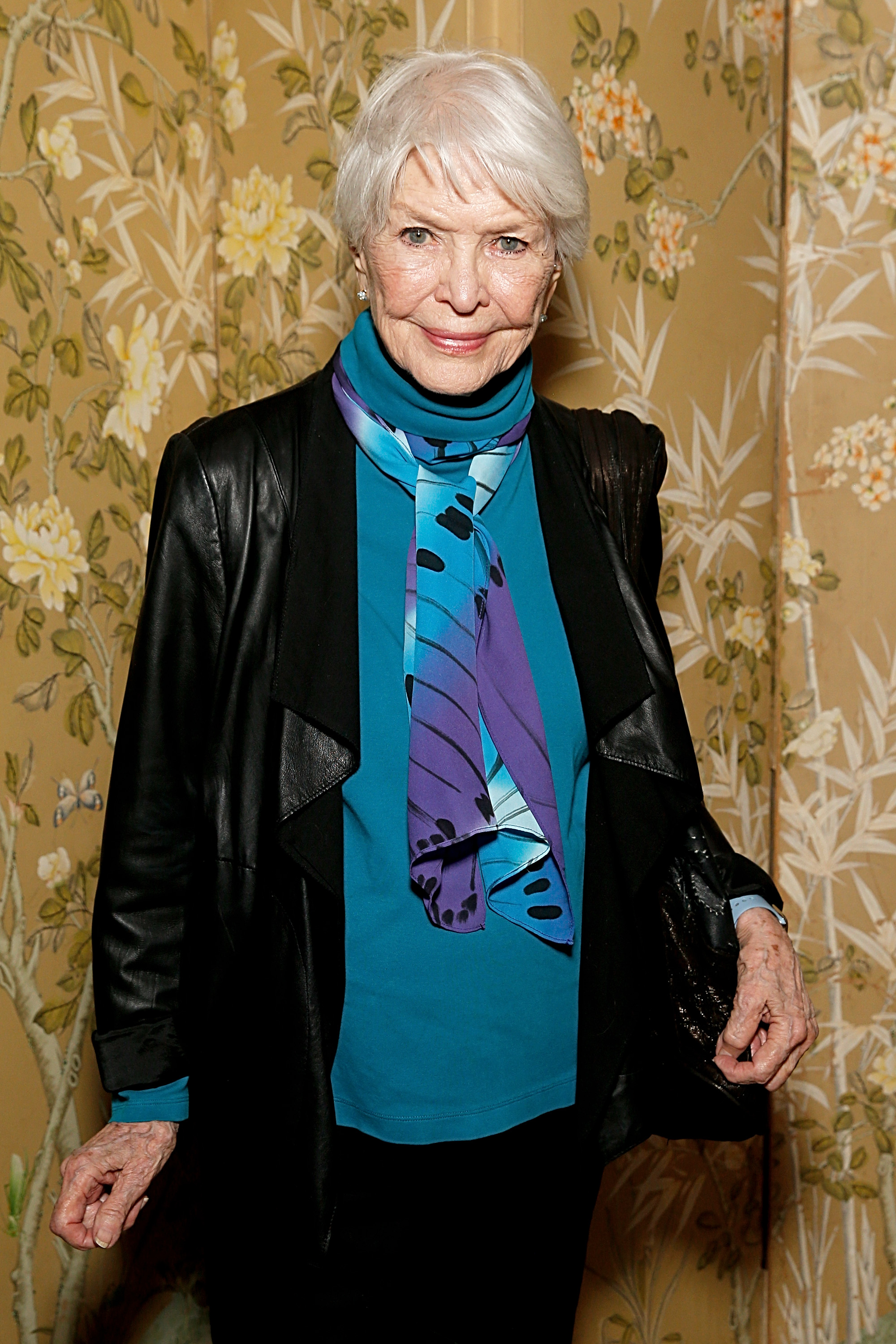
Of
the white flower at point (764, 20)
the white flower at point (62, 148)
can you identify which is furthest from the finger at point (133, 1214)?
the white flower at point (764, 20)

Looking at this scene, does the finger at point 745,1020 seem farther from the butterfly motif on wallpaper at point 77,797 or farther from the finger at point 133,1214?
the butterfly motif on wallpaper at point 77,797

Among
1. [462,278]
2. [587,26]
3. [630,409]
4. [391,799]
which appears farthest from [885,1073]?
[587,26]

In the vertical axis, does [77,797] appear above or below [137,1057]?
above

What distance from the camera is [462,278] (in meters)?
1.05

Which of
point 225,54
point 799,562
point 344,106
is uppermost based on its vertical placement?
point 225,54

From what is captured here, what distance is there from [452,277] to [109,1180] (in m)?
0.79

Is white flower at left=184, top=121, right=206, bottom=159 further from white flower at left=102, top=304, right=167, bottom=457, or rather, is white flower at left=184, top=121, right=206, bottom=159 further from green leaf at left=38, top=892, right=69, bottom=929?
green leaf at left=38, top=892, right=69, bottom=929

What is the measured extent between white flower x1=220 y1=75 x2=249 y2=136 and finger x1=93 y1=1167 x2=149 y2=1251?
1208mm

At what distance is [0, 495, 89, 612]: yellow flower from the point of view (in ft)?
4.52

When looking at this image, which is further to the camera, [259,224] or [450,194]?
[259,224]

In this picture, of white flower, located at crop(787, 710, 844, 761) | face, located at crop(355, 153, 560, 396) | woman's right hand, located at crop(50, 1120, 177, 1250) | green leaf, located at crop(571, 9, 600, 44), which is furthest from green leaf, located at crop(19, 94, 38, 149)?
white flower, located at crop(787, 710, 844, 761)

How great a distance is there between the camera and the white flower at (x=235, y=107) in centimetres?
157

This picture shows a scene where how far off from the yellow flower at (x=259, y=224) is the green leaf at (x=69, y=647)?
1.68 ft

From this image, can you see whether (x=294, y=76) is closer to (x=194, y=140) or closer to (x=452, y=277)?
(x=194, y=140)
